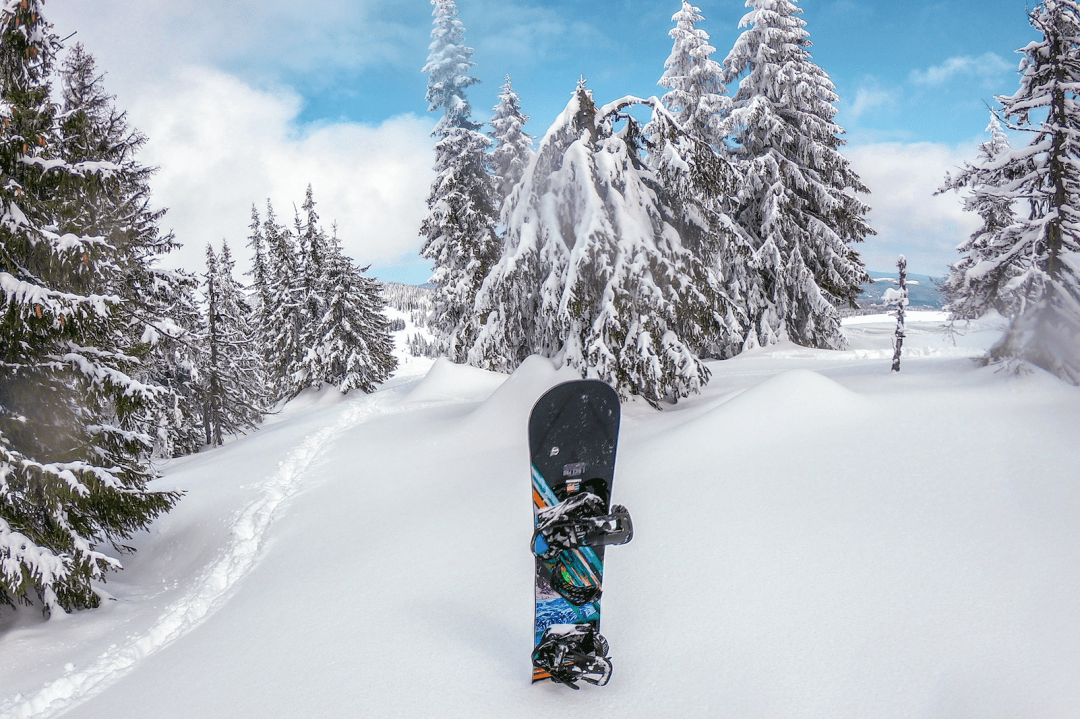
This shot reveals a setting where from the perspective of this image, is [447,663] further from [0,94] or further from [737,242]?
[737,242]

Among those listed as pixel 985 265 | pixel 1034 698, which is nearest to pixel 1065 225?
pixel 985 265

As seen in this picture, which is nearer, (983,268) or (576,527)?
(576,527)

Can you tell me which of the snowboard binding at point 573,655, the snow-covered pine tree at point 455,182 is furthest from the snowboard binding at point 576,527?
the snow-covered pine tree at point 455,182

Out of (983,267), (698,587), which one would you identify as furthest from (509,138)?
(698,587)

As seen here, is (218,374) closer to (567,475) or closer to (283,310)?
(283,310)

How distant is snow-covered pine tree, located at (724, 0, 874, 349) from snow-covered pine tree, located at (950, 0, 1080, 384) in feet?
33.6

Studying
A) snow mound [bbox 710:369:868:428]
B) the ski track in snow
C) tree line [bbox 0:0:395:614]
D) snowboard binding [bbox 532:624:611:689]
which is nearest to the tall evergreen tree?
snow mound [bbox 710:369:868:428]

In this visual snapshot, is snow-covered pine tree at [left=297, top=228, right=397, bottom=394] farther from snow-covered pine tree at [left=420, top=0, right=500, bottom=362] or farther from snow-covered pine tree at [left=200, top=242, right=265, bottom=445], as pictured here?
snow-covered pine tree at [left=420, top=0, right=500, bottom=362]

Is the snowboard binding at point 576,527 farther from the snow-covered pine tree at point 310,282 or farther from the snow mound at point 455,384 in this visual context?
the snow-covered pine tree at point 310,282

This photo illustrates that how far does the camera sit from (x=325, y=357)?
87.8 feet

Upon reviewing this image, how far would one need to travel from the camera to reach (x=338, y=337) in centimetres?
2680

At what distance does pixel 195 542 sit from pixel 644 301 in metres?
8.86

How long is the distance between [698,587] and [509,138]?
24871mm

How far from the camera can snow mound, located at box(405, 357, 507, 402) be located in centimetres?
1683
